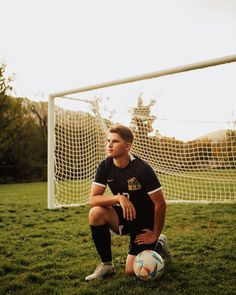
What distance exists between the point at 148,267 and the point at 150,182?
689 mm

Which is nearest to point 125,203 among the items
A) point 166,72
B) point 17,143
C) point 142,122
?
point 166,72

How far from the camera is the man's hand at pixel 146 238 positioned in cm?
292

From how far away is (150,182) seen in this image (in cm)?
293

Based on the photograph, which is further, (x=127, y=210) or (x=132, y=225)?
(x=132, y=225)

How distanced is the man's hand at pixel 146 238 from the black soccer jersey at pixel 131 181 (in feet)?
0.61

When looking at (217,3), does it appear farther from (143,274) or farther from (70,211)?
(143,274)

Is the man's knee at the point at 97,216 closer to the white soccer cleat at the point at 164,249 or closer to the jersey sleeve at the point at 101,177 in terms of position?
the jersey sleeve at the point at 101,177

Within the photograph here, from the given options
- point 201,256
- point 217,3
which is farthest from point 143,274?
point 217,3

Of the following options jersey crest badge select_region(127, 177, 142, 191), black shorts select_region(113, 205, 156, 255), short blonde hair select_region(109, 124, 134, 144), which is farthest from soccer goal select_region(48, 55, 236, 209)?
black shorts select_region(113, 205, 156, 255)

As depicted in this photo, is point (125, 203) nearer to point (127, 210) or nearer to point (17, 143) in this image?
point (127, 210)

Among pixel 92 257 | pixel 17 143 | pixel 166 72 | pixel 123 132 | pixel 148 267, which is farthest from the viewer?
pixel 17 143

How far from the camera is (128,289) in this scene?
266 centimetres

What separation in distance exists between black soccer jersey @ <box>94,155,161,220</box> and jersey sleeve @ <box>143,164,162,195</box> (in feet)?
0.11

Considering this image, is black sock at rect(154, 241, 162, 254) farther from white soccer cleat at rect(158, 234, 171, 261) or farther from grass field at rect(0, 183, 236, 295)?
grass field at rect(0, 183, 236, 295)
